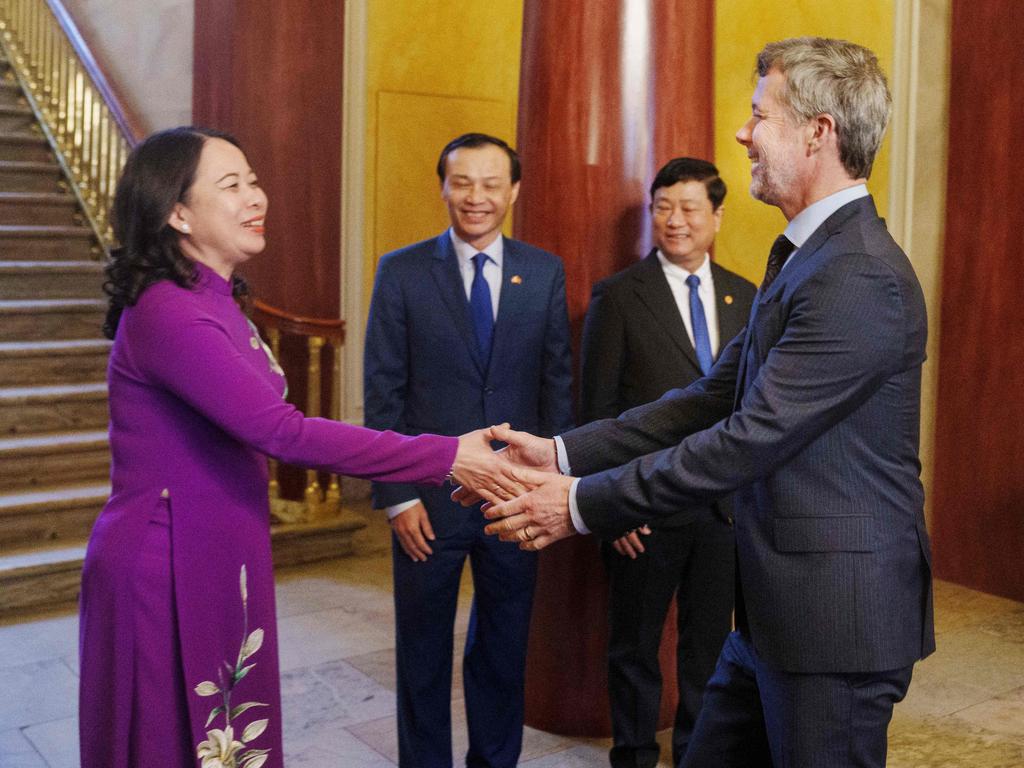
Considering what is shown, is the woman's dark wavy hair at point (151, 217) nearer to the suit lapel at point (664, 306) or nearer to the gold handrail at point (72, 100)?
the suit lapel at point (664, 306)

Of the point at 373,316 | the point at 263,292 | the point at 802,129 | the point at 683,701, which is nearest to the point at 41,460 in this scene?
the point at 263,292

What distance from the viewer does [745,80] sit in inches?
254

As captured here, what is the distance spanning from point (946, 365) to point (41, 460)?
4.35 m

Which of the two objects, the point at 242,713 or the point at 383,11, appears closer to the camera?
the point at 242,713

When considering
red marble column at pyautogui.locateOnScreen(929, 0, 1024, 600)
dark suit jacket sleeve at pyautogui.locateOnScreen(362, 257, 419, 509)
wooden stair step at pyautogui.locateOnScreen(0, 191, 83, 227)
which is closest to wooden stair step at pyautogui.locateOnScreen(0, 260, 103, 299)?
wooden stair step at pyautogui.locateOnScreen(0, 191, 83, 227)

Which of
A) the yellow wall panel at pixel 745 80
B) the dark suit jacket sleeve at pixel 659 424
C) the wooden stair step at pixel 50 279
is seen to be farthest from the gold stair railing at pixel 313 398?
the dark suit jacket sleeve at pixel 659 424

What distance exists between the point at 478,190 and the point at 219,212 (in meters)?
1.09

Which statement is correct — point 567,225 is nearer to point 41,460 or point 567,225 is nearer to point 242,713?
point 242,713

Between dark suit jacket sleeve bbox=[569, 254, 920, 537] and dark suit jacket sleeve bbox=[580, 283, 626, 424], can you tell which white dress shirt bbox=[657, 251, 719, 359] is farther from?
dark suit jacket sleeve bbox=[569, 254, 920, 537]

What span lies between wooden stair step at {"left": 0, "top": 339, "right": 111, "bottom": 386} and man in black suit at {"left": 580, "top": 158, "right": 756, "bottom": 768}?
3836 millimetres

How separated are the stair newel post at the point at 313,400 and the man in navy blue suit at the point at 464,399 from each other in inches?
111

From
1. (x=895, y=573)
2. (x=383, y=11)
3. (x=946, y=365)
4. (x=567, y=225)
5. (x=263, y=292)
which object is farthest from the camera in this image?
(x=383, y=11)

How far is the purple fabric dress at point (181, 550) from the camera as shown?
204 centimetres

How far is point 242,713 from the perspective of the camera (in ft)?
6.97
